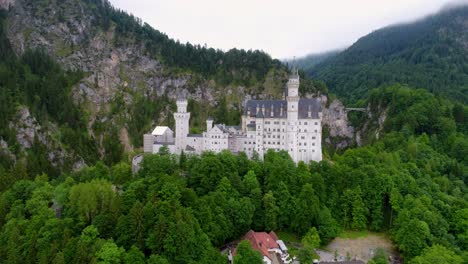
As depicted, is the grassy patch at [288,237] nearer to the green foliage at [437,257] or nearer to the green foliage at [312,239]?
the green foliage at [312,239]

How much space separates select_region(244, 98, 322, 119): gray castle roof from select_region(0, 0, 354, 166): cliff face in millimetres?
59977

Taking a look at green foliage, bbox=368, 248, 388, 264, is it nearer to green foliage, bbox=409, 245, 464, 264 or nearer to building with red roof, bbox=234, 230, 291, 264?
green foliage, bbox=409, 245, 464, 264

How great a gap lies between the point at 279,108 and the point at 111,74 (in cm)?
9746

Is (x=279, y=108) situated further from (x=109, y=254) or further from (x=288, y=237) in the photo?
(x=109, y=254)

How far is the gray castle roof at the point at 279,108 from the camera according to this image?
81375 millimetres

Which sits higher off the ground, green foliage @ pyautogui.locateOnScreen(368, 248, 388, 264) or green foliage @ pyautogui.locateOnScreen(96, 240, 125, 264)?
green foliage @ pyautogui.locateOnScreen(96, 240, 125, 264)

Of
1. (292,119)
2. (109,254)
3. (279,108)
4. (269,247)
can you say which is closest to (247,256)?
(269,247)

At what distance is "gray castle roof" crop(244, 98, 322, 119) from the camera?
81.4 meters

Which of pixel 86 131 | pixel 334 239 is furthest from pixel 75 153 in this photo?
pixel 334 239

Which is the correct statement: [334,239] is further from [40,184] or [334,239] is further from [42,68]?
[42,68]

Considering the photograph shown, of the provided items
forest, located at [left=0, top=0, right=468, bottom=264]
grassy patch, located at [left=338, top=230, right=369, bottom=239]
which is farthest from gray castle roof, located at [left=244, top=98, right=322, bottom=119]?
grassy patch, located at [left=338, top=230, right=369, bottom=239]

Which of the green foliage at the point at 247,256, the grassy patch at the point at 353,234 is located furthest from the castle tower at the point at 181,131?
the green foliage at the point at 247,256

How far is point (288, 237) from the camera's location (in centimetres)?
6212

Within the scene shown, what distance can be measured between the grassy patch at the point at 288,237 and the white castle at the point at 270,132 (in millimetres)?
20882
